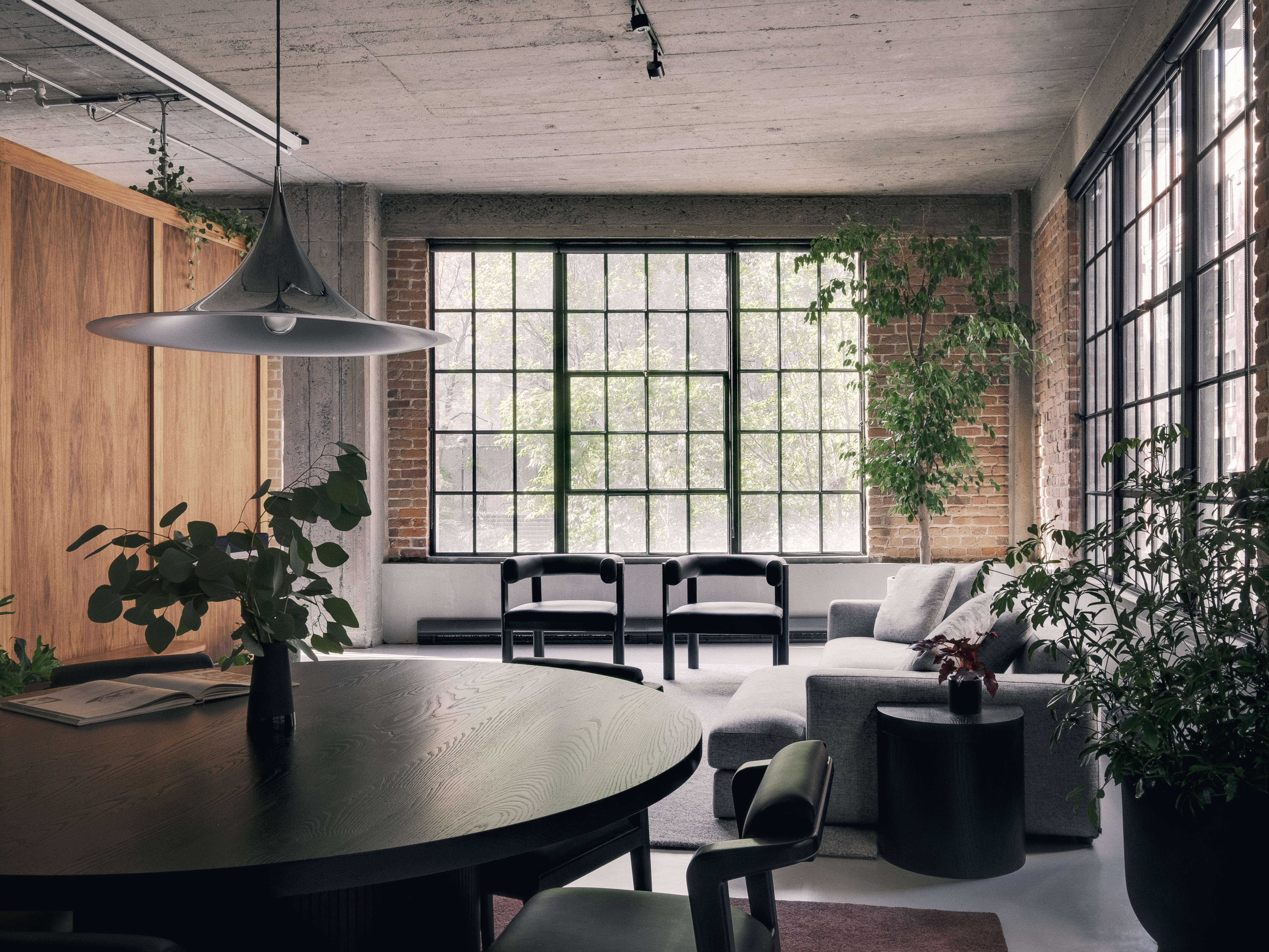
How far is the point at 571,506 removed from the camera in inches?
282

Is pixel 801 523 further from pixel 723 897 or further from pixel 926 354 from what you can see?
pixel 723 897

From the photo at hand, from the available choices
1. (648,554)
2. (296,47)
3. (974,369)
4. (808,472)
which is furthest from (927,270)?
(296,47)

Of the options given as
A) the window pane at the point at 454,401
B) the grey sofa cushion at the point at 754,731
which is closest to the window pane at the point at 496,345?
the window pane at the point at 454,401

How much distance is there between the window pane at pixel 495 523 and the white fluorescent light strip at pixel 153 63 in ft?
9.39

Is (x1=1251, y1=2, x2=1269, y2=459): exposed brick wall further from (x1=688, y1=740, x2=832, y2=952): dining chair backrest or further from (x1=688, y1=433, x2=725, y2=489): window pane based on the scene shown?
(x1=688, y1=433, x2=725, y2=489): window pane

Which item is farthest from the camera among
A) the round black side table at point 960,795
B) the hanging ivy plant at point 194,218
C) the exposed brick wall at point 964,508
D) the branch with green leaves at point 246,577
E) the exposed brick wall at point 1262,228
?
the exposed brick wall at point 964,508

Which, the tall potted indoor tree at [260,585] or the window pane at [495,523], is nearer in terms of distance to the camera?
the tall potted indoor tree at [260,585]

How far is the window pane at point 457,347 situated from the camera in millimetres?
7195

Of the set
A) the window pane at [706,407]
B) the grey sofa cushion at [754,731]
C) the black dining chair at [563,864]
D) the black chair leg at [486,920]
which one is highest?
the window pane at [706,407]

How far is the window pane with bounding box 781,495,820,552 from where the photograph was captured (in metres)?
7.12

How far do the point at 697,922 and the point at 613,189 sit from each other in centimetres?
631

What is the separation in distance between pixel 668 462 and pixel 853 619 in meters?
2.42

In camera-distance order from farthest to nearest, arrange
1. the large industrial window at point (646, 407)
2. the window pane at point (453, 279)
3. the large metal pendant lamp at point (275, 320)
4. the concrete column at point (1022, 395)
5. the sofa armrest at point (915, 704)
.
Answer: the window pane at point (453, 279) → the large industrial window at point (646, 407) → the concrete column at point (1022, 395) → the sofa armrest at point (915, 704) → the large metal pendant lamp at point (275, 320)

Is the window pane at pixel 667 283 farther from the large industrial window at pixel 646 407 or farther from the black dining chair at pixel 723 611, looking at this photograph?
the black dining chair at pixel 723 611
